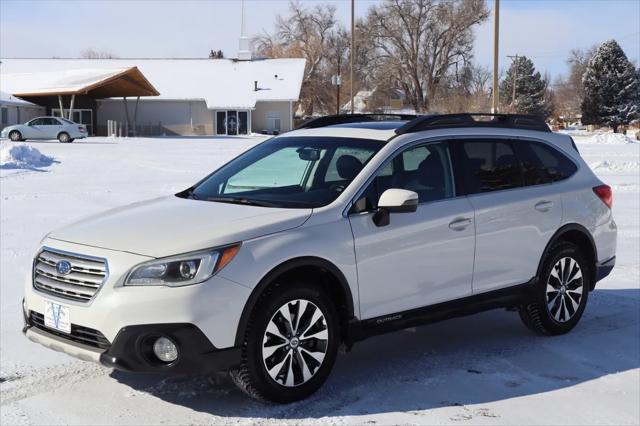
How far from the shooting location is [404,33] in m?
75.0

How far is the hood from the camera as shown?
14.7ft

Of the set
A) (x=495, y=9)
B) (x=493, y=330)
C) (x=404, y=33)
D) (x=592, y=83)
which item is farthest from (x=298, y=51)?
(x=493, y=330)

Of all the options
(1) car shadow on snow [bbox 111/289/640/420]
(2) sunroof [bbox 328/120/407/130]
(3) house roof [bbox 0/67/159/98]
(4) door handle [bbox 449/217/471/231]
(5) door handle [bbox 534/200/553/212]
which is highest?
(3) house roof [bbox 0/67/159/98]

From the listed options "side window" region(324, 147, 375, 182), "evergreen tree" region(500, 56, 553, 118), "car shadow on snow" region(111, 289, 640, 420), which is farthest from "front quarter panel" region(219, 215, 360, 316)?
"evergreen tree" region(500, 56, 553, 118)

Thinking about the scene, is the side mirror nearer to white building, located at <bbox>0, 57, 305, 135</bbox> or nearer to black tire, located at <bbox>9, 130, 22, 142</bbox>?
black tire, located at <bbox>9, 130, 22, 142</bbox>

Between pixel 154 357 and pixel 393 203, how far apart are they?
71.0 inches

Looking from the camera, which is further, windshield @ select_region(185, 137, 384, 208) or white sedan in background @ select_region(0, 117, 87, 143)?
white sedan in background @ select_region(0, 117, 87, 143)

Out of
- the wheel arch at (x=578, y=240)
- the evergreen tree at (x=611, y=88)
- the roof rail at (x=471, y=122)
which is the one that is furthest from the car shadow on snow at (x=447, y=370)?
the evergreen tree at (x=611, y=88)

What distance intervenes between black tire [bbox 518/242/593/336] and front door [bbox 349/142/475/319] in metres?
0.94

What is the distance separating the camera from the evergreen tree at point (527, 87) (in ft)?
282

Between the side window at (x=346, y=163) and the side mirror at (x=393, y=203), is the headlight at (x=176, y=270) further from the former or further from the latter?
the side window at (x=346, y=163)

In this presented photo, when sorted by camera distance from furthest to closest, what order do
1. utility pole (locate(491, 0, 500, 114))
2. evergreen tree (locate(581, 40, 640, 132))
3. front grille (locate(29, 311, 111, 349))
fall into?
evergreen tree (locate(581, 40, 640, 132))
utility pole (locate(491, 0, 500, 114))
front grille (locate(29, 311, 111, 349))

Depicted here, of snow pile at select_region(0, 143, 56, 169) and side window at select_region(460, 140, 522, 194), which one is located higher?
side window at select_region(460, 140, 522, 194)

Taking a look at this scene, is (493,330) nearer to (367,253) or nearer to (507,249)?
(507,249)
